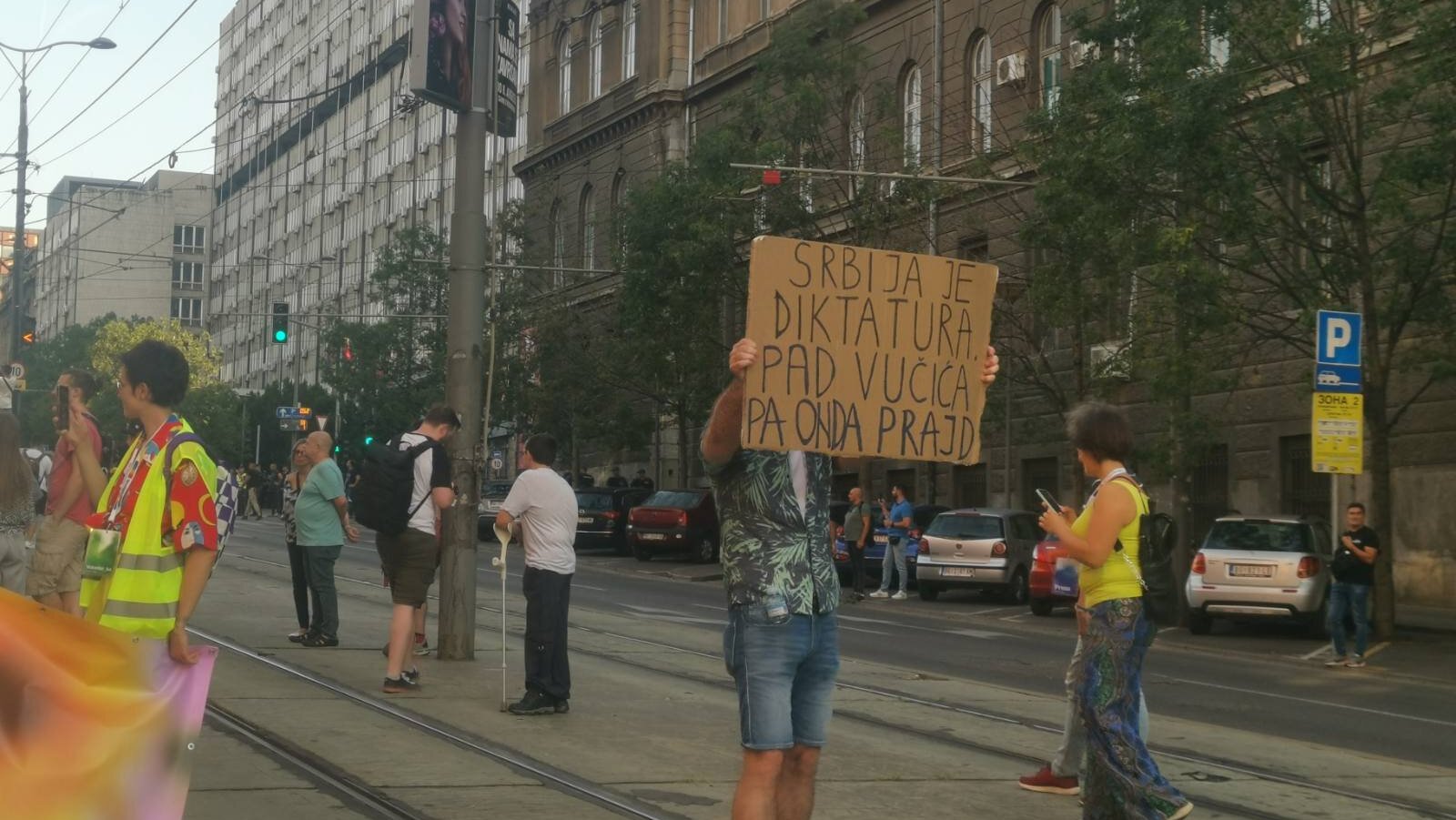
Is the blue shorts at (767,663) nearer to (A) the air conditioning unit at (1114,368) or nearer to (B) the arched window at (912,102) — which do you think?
(A) the air conditioning unit at (1114,368)

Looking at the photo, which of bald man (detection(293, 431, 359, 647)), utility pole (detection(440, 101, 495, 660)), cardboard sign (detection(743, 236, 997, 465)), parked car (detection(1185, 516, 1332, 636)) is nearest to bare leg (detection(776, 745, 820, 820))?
cardboard sign (detection(743, 236, 997, 465))

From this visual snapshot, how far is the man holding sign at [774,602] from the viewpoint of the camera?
541cm

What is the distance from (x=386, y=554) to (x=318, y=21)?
89561 mm

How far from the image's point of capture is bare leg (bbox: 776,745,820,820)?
5.64 meters

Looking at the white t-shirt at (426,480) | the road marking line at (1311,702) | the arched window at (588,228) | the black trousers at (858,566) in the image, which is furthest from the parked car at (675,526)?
the white t-shirt at (426,480)

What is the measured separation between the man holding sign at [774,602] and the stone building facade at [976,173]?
707 inches

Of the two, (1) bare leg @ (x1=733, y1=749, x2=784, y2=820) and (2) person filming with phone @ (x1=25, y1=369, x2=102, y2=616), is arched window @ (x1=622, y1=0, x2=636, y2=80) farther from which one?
(1) bare leg @ (x1=733, y1=749, x2=784, y2=820)

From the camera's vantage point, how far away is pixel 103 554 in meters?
5.86

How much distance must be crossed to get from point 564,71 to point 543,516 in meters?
50.0

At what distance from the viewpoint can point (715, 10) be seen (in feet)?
165

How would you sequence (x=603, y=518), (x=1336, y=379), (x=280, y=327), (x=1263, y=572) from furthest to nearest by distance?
1. (x=603, y=518)
2. (x=280, y=327)
3. (x=1263, y=572)
4. (x=1336, y=379)

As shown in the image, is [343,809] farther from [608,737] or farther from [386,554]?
[386,554]

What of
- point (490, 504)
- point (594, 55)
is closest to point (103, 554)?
point (490, 504)

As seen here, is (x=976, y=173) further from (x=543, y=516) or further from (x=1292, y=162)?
(x=543, y=516)
